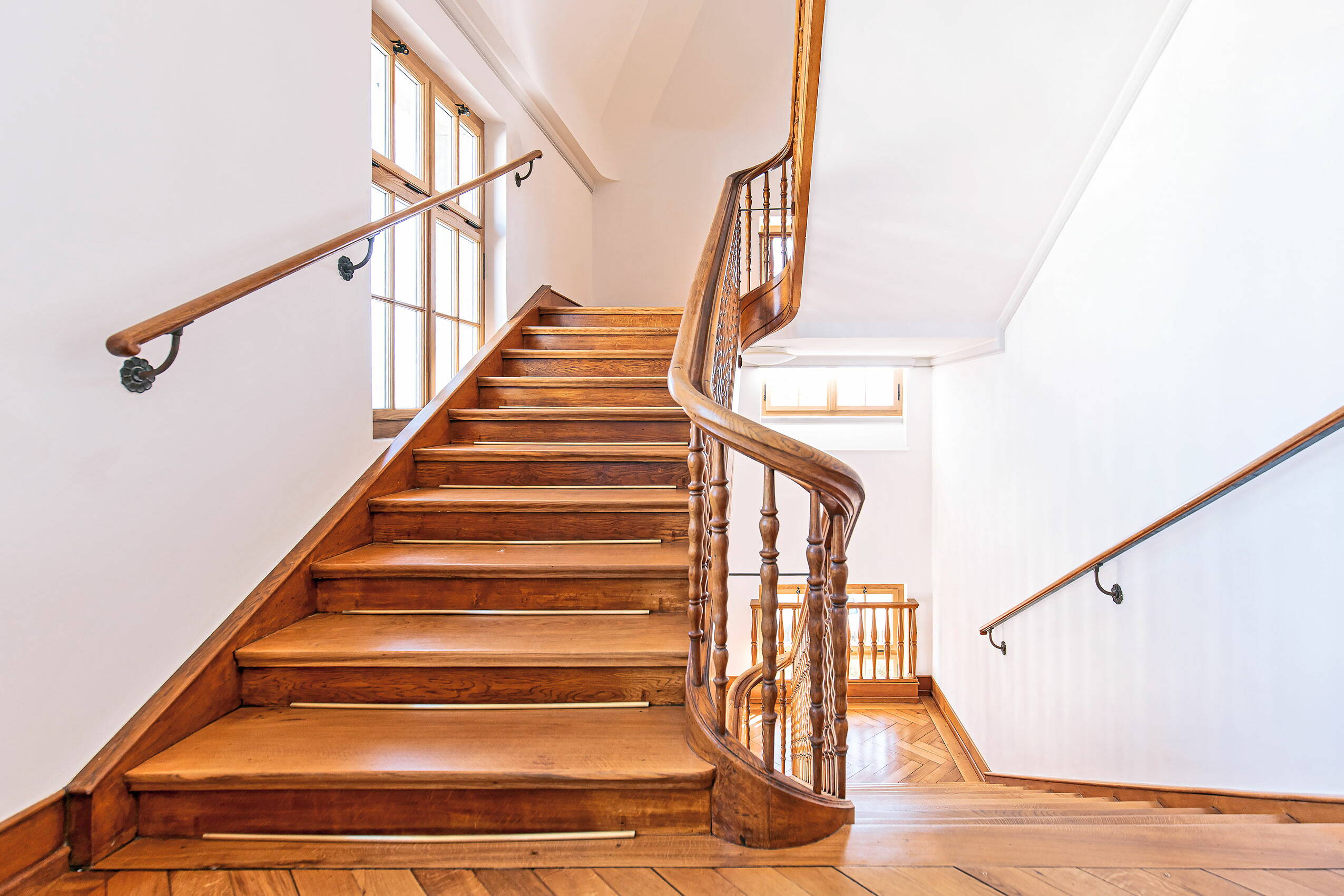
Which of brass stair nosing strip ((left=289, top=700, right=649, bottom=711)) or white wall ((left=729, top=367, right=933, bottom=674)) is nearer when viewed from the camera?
brass stair nosing strip ((left=289, top=700, right=649, bottom=711))

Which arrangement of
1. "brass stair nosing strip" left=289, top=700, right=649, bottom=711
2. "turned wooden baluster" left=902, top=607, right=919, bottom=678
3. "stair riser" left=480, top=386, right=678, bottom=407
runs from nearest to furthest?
"brass stair nosing strip" left=289, top=700, right=649, bottom=711 → "stair riser" left=480, top=386, right=678, bottom=407 → "turned wooden baluster" left=902, top=607, right=919, bottom=678

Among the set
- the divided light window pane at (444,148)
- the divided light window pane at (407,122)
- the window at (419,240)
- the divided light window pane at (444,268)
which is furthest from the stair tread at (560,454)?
the divided light window pane at (444,148)

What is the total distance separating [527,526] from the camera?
2264mm

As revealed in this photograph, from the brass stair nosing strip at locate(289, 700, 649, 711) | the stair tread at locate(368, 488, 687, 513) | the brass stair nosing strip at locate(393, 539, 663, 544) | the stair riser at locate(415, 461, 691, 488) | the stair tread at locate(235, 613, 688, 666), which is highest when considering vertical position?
the stair riser at locate(415, 461, 691, 488)

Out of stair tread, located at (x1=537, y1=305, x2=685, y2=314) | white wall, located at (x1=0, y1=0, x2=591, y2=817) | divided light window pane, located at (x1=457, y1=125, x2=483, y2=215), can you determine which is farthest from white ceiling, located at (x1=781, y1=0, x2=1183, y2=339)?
white wall, located at (x1=0, y1=0, x2=591, y2=817)

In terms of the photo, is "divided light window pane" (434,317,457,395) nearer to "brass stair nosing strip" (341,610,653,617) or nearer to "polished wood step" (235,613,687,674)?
"brass stair nosing strip" (341,610,653,617)

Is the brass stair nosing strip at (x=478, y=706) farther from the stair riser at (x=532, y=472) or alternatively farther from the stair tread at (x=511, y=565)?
the stair riser at (x=532, y=472)

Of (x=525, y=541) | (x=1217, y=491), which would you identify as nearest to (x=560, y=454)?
(x=525, y=541)

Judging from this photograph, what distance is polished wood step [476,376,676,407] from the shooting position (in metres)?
3.11

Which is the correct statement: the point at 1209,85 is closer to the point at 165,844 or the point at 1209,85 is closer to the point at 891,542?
the point at 165,844

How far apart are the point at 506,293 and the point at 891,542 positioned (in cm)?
415

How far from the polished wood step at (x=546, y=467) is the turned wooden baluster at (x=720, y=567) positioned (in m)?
1.10

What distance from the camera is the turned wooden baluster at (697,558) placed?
1487 millimetres

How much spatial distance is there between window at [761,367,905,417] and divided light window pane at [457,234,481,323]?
3.41 m
